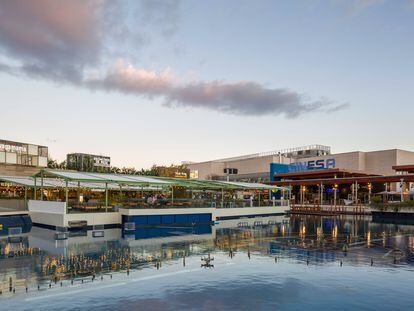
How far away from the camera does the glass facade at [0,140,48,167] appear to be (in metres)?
86.6

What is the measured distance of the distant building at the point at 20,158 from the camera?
8188 cm

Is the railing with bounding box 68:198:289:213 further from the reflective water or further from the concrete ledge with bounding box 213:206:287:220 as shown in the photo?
the reflective water

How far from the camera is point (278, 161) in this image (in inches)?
4272

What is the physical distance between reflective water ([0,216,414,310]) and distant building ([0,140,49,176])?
175 ft

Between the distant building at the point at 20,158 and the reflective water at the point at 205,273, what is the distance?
175ft

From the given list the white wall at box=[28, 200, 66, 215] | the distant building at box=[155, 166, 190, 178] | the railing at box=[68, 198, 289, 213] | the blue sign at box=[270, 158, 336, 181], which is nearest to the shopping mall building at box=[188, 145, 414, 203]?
the blue sign at box=[270, 158, 336, 181]

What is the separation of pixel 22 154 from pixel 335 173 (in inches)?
2842

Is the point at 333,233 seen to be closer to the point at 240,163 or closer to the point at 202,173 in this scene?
the point at 240,163

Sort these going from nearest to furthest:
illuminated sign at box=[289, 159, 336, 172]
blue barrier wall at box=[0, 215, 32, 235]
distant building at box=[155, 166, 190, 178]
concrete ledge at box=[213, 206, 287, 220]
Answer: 1. blue barrier wall at box=[0, 215, 32, 235]
2. concrete ledge at box=[213, 206, 287, 220]
3. illuminated sign at box=[289, 159, 336, 172]
4. distant building at box=[155, 166, 190, 178]

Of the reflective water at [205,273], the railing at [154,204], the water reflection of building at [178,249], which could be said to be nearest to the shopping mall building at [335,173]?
the railing at [154,204]

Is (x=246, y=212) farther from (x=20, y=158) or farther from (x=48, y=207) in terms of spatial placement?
(x=20, y=158)

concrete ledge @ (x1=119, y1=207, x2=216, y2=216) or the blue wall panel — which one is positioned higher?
concrete ledge @ (x1=119, y1=207, x2=216, y2=216)

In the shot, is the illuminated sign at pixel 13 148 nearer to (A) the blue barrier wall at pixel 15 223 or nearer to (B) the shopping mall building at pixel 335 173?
(A) the blue barrier wall at pixel 15 223

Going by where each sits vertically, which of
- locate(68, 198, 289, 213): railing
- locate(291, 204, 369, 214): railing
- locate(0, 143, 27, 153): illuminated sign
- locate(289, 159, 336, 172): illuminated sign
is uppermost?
locate(0, 143, 27, 153): illuminated sign
